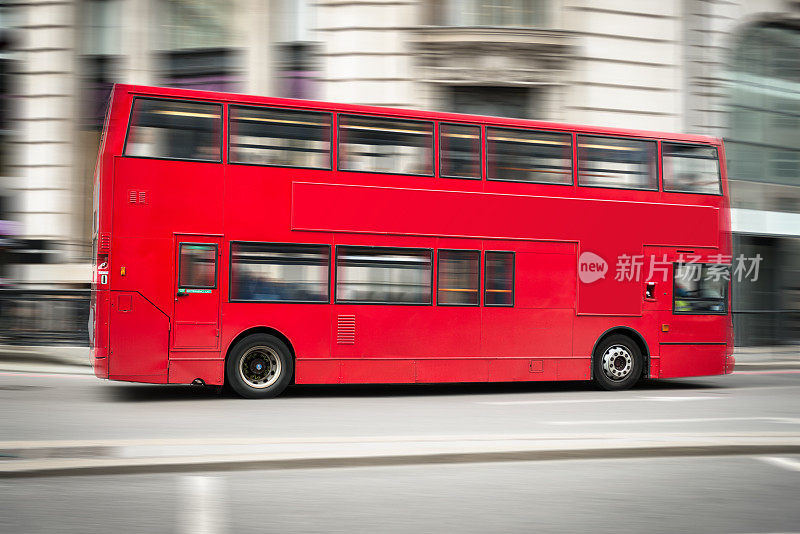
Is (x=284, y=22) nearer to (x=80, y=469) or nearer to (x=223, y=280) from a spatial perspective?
(x=223, y=280)

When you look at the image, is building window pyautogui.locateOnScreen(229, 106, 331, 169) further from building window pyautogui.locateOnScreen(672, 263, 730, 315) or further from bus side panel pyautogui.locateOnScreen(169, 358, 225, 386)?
building window pyautogui.locateOnScreen(672, 263, 730, 315)

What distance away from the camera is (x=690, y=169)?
13.0 m

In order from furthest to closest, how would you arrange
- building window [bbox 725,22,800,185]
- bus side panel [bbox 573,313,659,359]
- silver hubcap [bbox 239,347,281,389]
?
1. building window [bbox 725,22,800,185]
2. bus side panel [bbox 573,313,659,359]
3. silver hubcap [bbox 239,347,281,389]

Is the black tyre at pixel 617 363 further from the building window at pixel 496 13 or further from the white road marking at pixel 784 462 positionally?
the building window at pixel 496 13

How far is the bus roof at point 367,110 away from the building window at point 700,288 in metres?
2.01

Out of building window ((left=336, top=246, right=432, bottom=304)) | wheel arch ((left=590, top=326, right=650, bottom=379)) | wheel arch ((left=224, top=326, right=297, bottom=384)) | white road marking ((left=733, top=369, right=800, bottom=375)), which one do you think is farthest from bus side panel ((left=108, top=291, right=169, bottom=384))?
white road marking ((left=733, top=369, right=800, bottom=375))

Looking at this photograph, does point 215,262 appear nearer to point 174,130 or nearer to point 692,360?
point 174,130

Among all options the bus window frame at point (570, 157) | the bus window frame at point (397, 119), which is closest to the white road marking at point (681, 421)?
the bus window frame at point (570, 157)

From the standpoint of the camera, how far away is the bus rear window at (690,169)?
12914 millimetres

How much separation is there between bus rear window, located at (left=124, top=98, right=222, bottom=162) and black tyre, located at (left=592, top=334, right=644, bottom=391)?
6.40 metres

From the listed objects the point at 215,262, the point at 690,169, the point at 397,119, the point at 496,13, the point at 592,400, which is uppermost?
the point at 496,13

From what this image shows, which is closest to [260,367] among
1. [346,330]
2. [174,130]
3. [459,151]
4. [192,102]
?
[346,330]

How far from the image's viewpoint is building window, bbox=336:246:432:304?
37.2 feet

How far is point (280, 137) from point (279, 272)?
1.78 meters
